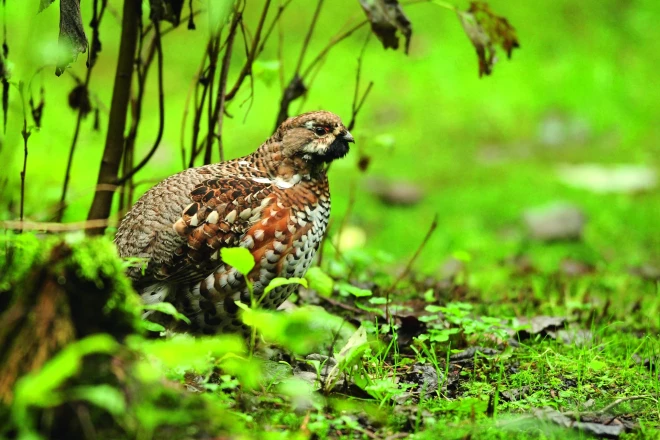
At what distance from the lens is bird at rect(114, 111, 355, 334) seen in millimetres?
3336

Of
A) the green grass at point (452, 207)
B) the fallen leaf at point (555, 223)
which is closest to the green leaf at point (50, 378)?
the green grass at point (452, 207)

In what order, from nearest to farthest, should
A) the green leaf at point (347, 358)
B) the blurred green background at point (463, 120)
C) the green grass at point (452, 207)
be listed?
the green grass at point (452, 207) < the green leaf at point (347, 358) < the blurred green background at point (463, 120)

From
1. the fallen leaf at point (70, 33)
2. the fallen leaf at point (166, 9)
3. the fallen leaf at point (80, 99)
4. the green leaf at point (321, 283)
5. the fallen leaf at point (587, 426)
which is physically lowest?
the fallen leaf at point (587, 426)

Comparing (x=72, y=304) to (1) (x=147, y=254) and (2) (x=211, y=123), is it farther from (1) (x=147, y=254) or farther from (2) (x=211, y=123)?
(2) (x=211, y=123)

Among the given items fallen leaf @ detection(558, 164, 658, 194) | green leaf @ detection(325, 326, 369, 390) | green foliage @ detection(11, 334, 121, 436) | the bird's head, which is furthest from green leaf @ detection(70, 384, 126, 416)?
fallen leaf @ detection(558, 164, 658, 194)

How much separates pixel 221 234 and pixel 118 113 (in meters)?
1.11

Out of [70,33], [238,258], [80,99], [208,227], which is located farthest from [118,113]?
[238,258]

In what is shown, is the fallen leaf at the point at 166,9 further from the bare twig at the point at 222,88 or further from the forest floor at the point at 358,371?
the forest floor at the point at 358,371

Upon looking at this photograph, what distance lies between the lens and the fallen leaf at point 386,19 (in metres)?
3.41

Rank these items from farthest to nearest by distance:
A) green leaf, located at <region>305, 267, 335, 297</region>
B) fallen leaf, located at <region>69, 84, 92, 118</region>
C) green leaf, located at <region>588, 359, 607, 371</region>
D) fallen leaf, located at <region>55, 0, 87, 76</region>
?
fallen leaf, located at <region>69, 84, 92, 118</region>
green leaf, located at <region>305, 267, 335, 297</region>
green leaf, located at <region>588, 359, 607, 371</region>
fallen leaf, located at <region>55, 0, 87, 76</region>

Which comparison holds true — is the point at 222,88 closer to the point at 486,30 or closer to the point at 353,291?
the point at 353,291

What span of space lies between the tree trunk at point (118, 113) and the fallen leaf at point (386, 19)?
3.92 feet

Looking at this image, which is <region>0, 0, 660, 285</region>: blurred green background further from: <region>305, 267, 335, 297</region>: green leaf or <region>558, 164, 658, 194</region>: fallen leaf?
<region>305, 267, 335, 297</region>: green leaf

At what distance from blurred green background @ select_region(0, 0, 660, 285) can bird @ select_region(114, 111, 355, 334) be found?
9.81 ft
